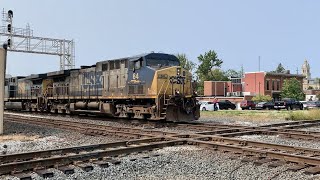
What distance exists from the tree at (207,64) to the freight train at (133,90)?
76.4m

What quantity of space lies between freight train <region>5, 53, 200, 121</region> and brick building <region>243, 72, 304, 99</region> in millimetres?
55181

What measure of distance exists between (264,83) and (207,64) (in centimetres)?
2821

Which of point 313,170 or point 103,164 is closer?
point 313,170

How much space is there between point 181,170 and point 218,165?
2.78 feet

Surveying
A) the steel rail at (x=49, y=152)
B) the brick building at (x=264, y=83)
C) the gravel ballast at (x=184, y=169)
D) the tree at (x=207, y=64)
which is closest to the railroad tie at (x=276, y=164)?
the gravel ballast at (x=184, y=169)

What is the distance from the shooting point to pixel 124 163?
6.99 metres

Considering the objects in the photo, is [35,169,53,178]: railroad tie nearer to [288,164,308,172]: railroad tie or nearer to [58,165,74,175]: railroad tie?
[58,165,74,175]: railroad tie

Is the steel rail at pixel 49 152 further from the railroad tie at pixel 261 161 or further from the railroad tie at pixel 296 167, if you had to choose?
the railroad tie at pixel 296 167

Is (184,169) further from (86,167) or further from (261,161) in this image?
(86,167)

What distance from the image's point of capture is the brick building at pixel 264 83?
72.2 meters

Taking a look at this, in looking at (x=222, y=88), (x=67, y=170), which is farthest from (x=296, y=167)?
(x=222, y=88)

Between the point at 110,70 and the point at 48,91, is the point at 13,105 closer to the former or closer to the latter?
the point at 48,91

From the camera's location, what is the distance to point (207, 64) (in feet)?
322

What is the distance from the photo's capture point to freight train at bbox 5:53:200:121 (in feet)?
52.4
